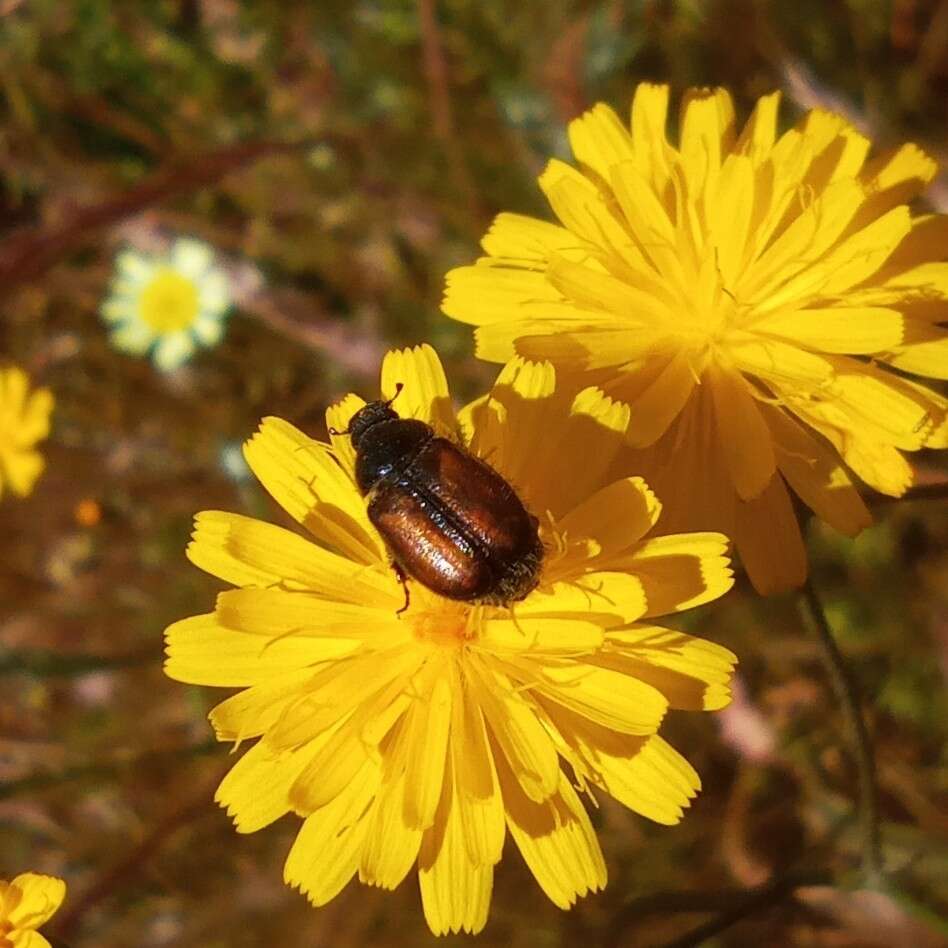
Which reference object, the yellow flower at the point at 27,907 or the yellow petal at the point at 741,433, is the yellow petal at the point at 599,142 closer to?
the yellow petal at the point at 741,433

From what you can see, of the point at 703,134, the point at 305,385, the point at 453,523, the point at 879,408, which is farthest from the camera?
the point at 305,385

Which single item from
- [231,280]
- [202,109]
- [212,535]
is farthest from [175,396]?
[212,535]

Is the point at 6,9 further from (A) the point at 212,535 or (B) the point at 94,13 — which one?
(A) the point at 212,535

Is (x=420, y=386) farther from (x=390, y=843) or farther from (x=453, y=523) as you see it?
(x=390, y=843)

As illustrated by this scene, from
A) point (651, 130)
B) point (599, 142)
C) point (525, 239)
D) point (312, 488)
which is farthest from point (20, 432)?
point (651, 130)

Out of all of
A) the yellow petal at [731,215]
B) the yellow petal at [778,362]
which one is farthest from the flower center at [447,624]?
the yellow petal at [731,215]

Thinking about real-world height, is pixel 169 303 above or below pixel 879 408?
above
